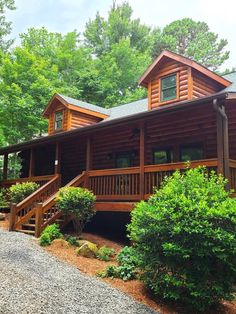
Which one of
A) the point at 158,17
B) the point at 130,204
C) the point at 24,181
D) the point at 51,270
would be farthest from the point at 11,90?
the point at 158,17

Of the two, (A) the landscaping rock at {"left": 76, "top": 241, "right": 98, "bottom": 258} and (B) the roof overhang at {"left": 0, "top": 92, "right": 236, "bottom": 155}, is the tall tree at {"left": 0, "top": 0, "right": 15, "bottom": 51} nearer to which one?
(B) the roof overhang at {"left": 0, "top": 92, "right": 236, "bottom": 155}

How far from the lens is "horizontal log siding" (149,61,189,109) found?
1252cm

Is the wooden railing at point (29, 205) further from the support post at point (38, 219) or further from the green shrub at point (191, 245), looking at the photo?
the green shrub at point (191, 245)

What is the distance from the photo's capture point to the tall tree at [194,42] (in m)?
34.9

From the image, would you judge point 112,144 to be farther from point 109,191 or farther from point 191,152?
point 191,152

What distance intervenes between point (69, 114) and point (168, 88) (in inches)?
249

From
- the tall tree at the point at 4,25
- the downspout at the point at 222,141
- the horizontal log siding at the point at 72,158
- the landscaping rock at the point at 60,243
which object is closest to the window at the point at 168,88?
the downspout at the point at 222,141

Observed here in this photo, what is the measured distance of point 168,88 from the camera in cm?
1313

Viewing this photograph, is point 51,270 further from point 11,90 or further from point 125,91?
point 125,91

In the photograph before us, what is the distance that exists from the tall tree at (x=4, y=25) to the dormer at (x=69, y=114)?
17.7m

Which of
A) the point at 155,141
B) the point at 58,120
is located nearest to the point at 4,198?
the point at 58,120

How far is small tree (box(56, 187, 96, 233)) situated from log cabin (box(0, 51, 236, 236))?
0.65m

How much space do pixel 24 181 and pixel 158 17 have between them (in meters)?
29.8

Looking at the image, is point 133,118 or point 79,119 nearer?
point 133,118
